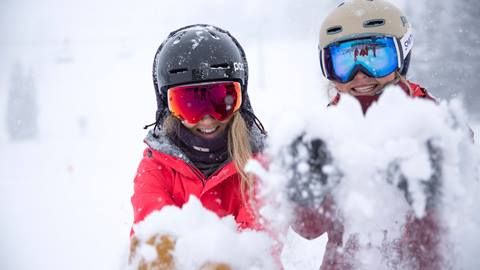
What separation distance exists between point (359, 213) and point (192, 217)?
78 centimetres

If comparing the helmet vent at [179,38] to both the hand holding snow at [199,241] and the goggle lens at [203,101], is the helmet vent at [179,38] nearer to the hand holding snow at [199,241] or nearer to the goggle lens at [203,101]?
the goggle lens at [203,101]

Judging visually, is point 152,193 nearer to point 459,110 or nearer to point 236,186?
point 236,186

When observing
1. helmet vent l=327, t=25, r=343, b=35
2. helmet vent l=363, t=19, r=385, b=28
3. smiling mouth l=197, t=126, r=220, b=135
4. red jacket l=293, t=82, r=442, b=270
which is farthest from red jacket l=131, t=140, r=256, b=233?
helmet vent l=363, t=19, r=385, b=28

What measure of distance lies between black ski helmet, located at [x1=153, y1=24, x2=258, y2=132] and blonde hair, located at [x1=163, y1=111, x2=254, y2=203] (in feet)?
0.62

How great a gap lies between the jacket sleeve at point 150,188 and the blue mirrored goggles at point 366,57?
145 centimetres

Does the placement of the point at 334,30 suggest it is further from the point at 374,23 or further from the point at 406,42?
the point at 406,42

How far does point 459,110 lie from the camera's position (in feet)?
5.01

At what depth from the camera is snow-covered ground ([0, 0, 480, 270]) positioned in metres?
10.0

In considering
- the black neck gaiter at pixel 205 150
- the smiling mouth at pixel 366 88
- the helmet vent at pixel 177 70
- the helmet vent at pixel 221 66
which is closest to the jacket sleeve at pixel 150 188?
the black neck gaiter at pixel 205 150

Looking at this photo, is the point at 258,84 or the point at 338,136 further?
the point at 258,84

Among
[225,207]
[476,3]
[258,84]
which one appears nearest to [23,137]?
[258,84]

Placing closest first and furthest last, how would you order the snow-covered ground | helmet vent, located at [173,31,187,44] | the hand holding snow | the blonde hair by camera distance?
the hand holding snow → the blonde hair → helmet vent, located at [173,31,187,44] → the snow-covered ground

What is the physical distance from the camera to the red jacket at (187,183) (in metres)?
2.57

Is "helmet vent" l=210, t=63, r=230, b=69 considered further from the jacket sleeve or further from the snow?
the snow
